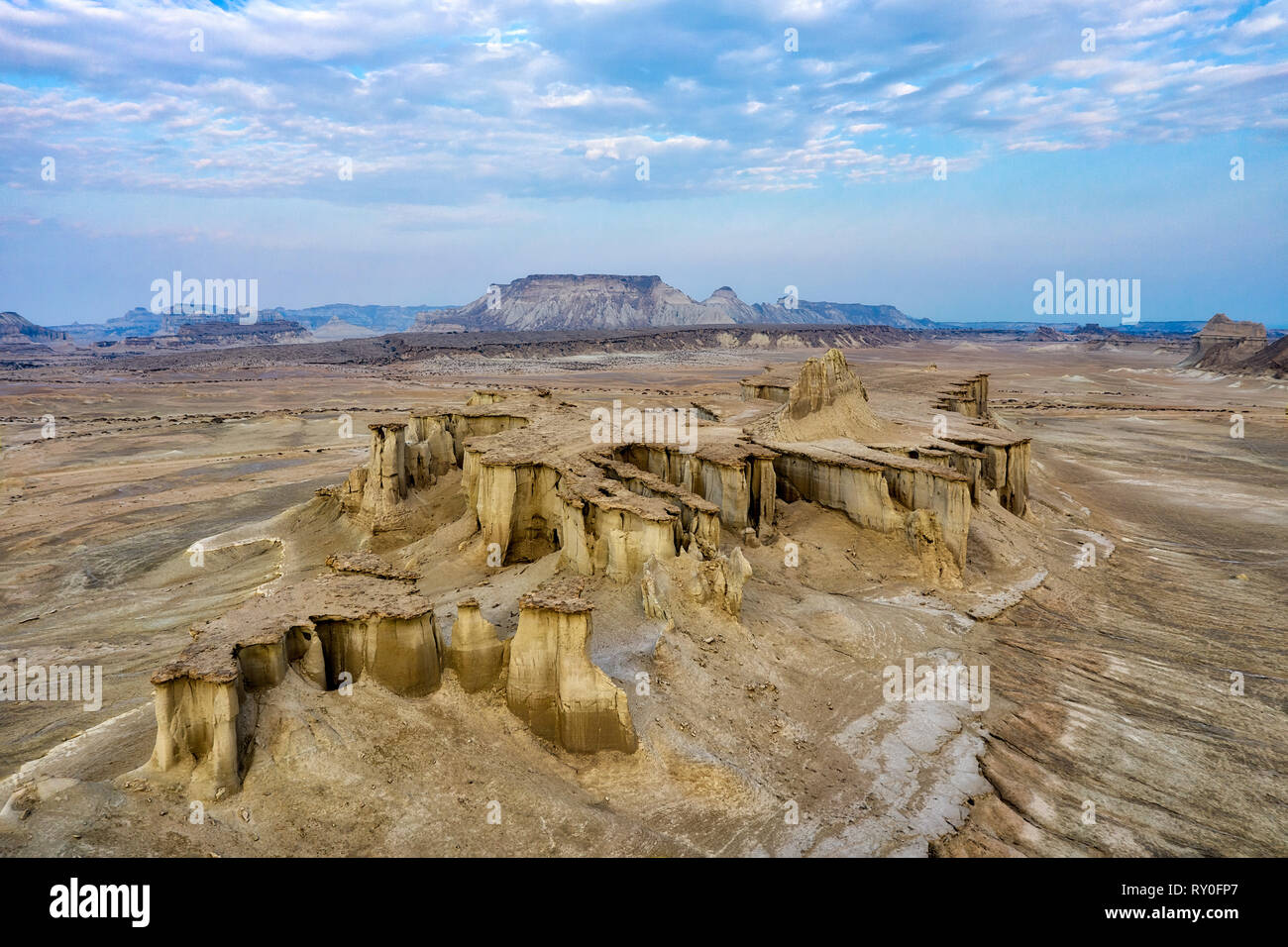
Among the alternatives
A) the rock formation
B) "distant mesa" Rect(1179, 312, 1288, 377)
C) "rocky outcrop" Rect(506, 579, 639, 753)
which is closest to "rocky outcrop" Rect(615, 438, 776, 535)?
the rock formation

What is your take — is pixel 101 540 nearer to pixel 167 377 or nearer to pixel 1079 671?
pixel 1079 671

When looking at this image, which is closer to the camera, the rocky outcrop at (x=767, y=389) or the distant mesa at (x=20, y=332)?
the rocky outcrop at (x=767, y=389)

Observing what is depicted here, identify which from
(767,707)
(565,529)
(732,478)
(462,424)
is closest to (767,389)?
(462,424)

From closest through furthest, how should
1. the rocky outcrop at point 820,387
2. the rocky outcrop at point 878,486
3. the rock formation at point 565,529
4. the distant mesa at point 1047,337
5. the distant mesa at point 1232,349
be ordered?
the rock formation at point 565,529 < the rocky outcrop at point 878,486 < the rocky outcrop at point 820,387 < the distant mesa at point 1232,349 < the distant mesa at point 1047,337

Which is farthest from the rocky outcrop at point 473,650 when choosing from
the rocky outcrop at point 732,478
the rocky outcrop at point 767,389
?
the rocky outcrop at point 767,389

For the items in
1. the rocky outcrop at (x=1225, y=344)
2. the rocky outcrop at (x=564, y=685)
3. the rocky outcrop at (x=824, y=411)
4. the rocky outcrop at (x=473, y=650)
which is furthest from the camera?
the rocky outcrop at (x=1225, y=344)

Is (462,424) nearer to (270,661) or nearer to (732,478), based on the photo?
(732,478)

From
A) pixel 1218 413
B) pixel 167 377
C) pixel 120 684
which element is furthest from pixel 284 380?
pixel 1218 413

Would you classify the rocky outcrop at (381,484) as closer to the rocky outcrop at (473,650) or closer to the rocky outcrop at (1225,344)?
the rocky outcrop at (473,650)

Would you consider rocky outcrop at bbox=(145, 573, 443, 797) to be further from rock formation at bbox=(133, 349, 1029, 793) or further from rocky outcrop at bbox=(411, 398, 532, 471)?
rocky outcrop at bbox=(411, 398, 532, 471)
